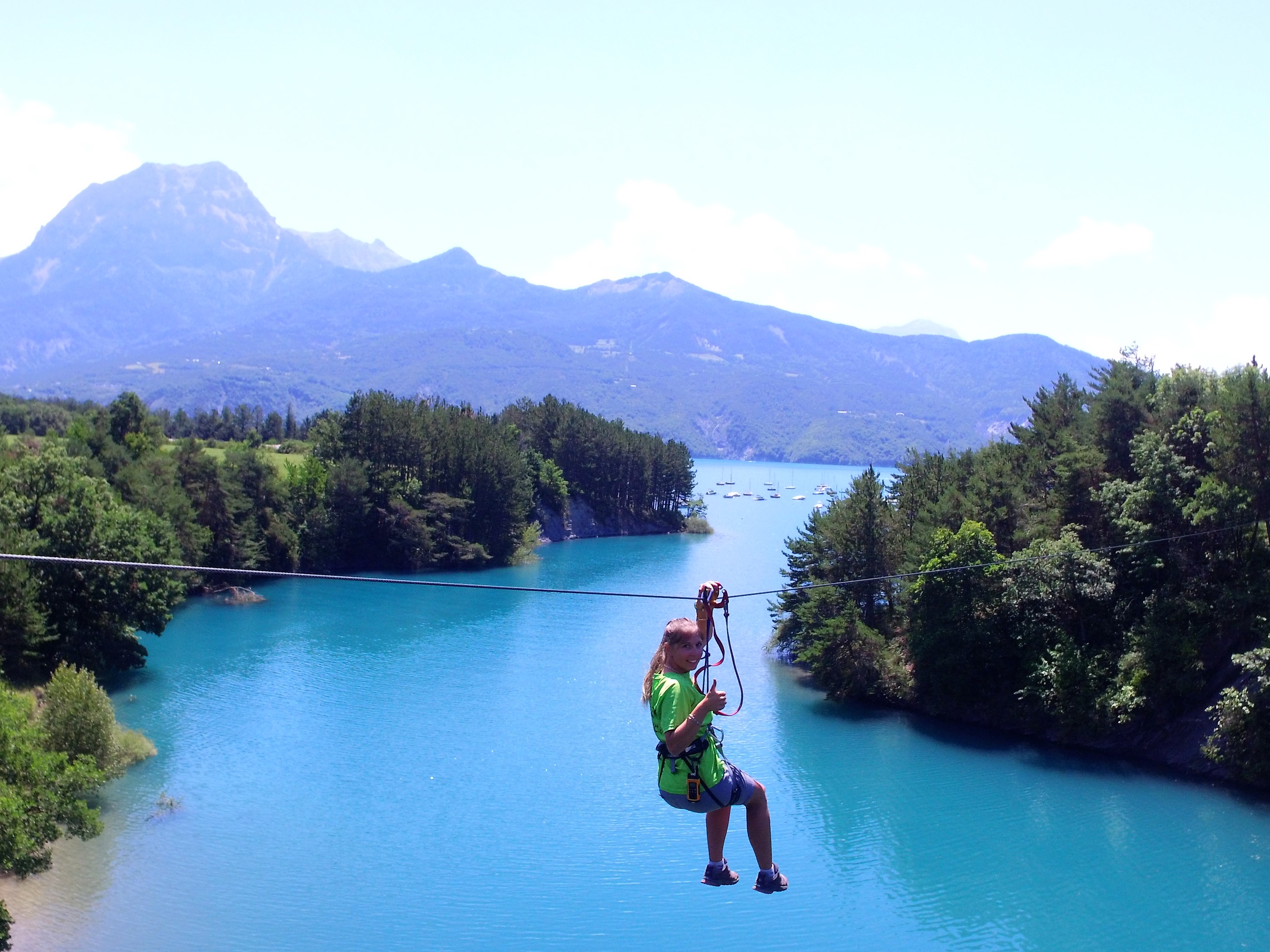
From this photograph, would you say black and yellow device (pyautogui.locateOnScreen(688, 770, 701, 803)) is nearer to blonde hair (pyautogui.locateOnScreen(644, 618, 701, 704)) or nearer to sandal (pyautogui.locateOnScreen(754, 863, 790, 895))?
blonde hair (pyautogui.locateOnScreen(644, 618, 701, 704))

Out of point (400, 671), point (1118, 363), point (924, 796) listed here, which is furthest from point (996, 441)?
point (400, 671)

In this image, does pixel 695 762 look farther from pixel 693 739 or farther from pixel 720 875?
pixel 720 875

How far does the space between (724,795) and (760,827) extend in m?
0.46

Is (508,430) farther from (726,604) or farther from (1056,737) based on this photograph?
(726,604)

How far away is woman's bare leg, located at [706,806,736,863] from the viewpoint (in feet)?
23.4

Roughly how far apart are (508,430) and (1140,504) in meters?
59.0

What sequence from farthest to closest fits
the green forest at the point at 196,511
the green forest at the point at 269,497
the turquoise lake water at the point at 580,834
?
the green forest at the point at 269,497 → the green forest at the point at 196,511 → the turquoise lake water at the point at 580,834

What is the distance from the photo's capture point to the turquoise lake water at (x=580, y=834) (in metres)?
20.2

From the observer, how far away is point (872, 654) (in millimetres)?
33719

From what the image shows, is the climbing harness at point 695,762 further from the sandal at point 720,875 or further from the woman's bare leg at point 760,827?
the sandal at point 720,875

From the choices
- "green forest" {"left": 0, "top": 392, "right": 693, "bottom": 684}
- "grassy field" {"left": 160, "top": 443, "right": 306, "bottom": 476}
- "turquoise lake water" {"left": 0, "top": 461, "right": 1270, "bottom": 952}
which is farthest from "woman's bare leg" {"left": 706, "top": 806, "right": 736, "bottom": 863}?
"grassy field" {"left": 160, "top": 443, "right": 306, "bottom": 476}

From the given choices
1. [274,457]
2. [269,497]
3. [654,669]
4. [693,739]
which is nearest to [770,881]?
Result: [693,739]

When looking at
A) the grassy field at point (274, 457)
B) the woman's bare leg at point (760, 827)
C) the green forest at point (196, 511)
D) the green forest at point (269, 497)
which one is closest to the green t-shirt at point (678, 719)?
the woman's bare leg at point (760, 827)

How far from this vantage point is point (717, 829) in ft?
23.4
